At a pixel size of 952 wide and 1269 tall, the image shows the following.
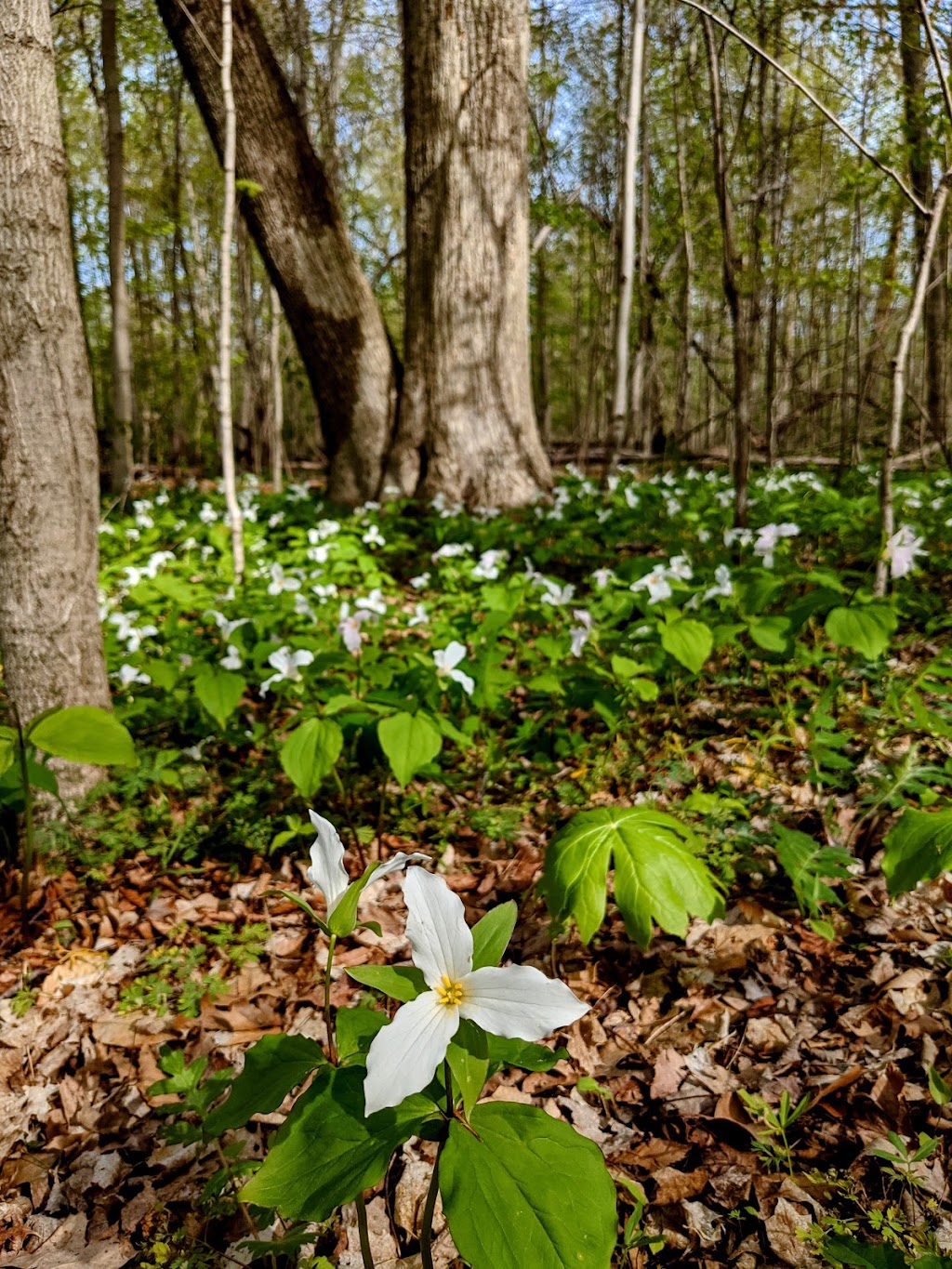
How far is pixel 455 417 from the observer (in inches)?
233

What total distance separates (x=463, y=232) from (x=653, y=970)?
5.47m

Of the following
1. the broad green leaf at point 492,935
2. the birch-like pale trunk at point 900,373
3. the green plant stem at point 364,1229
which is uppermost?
the birch-like pale trunk at point 900,373

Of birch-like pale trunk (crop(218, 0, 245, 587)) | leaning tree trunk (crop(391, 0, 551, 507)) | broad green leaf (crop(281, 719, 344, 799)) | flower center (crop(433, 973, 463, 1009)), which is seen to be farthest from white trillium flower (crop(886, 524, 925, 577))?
leaning tree trunk (crop(391, 0, 551, 507))

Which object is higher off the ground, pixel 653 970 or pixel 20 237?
pixel 20 237

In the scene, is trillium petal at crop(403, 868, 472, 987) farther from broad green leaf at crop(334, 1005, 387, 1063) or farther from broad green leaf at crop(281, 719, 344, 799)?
broad green leaf at crop(281, 719, 344, 799)

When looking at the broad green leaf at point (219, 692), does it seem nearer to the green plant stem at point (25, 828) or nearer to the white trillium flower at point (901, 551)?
the green plant stem at point (25, 828)

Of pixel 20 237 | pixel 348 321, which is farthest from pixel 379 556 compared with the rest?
pixel 20 237

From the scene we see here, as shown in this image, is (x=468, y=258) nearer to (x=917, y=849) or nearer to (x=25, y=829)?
(x=25, y=829)

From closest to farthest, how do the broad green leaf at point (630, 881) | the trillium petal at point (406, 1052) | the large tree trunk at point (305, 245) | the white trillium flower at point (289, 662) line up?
the trillium petal at point (406, 1052) → the broad green leaf at point (630, 881) → the white trillium flower at point (289, 662) → the large tree trunk at point (305, 245)

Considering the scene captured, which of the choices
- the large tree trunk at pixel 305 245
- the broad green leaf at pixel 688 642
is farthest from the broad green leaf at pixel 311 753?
the large tree trunk at pixel 305 245

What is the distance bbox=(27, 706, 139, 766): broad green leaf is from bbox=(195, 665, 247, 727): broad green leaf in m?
0.56

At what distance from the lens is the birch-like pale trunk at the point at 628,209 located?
4629 mm

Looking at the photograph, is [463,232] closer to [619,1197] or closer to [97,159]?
[619,1197]

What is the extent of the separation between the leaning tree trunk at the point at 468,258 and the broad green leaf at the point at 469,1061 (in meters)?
5.32
